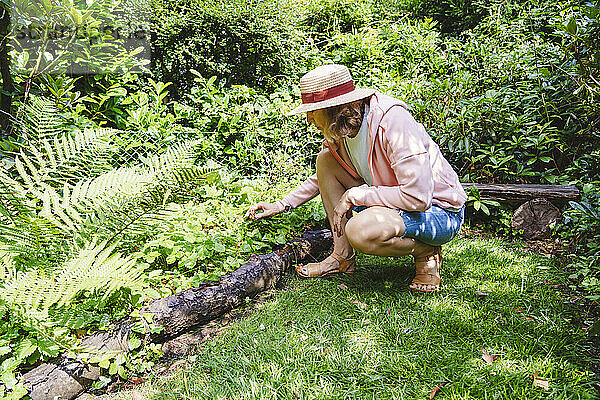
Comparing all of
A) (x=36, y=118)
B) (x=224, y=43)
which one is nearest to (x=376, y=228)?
(x=36, y=118)

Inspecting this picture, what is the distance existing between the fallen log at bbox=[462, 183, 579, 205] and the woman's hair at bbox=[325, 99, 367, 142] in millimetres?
1929

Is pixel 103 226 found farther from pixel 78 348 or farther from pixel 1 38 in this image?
pixel 1 38

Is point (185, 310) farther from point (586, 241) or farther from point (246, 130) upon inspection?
point (246, 130)

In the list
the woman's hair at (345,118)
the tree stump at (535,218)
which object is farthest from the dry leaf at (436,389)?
the tree stump at (535,218)

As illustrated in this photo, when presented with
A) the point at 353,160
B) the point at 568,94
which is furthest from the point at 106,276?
the point at 568,94

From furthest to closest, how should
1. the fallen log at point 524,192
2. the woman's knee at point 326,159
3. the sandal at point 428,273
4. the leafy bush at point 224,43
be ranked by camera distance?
the leafy bush at point 224,43
the fallen log at point 524,192
the woman's knee at point 326,159
the sandal at point 428,273

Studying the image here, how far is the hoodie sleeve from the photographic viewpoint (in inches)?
80.0

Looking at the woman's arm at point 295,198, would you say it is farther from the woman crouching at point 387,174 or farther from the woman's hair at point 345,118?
the woman's hair at point 345,118

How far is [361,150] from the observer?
230 cm

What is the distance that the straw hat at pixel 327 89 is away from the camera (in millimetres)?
2096

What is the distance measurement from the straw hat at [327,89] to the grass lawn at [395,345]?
1127mm

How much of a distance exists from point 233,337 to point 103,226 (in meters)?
0.88

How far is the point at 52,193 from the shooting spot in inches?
78.1

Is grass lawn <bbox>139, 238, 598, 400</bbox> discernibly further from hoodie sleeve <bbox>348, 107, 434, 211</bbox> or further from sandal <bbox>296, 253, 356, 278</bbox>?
hoodie sleeve <bbox>348, 107, 434, 211</bbox>
